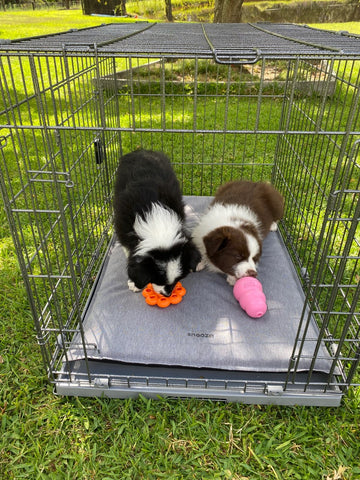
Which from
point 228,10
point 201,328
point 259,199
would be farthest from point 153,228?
point 228,10

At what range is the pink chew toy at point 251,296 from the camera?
8.86 ft

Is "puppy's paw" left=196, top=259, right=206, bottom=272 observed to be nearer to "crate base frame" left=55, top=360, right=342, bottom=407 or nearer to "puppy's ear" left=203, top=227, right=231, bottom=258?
"puppy's ear" left=203, top=227, right=231, bottom=258

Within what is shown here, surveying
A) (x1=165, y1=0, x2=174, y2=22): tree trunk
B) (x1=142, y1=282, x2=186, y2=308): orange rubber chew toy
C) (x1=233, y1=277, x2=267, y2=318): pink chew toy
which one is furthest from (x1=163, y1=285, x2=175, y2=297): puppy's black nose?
(x1=165, y1=0, x2=174, y2=22): tree trunk

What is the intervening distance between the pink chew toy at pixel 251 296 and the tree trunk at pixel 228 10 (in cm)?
777

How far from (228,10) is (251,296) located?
8005mm

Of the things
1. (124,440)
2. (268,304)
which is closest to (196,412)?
(124,440)

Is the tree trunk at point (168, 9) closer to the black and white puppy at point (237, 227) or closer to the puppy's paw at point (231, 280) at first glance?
the black and white puppy at point (237, 227)

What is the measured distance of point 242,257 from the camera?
3025mm

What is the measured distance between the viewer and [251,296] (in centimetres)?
274

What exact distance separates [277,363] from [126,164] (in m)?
1.93

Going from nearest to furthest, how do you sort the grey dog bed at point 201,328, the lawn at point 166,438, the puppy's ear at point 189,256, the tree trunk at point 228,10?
the lawn at point 166,438, the grey dog bed at point 201,328, the puppy's ear at point 189,256, the tree trunk at point 228,10

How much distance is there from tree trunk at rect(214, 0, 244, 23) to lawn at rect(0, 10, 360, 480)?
8.54m

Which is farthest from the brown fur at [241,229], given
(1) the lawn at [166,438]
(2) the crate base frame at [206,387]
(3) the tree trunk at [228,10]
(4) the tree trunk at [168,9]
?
(4) the tree trunk at [168,9]

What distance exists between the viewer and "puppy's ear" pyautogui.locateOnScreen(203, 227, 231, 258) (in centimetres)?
299
